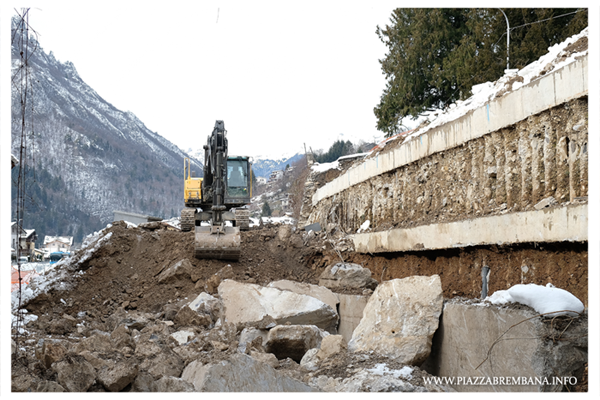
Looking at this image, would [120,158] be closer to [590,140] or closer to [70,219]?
[70,219]

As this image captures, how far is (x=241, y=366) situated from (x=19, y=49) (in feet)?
11.5

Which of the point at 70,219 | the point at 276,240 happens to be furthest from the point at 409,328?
the point at 70,219

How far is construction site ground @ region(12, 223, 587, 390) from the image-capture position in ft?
27.8

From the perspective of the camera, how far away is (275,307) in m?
8.17

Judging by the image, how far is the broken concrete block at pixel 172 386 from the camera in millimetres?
4207

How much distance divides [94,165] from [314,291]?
94.1 meters

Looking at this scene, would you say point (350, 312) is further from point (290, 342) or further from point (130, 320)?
point (130, 320)

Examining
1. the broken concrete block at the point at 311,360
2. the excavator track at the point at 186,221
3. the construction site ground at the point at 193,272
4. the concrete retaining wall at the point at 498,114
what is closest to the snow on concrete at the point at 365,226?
the construction site ground at the point at 193,272

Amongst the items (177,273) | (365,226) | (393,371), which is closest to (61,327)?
(177,273)

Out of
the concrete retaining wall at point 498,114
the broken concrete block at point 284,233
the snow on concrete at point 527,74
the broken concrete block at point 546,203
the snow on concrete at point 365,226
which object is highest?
the snow on concrete at point 527,74

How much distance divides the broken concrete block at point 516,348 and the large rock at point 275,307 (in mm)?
3154

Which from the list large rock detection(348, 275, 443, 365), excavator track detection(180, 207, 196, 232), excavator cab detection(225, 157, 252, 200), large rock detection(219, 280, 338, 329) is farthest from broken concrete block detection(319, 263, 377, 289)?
excavator track detection(180, 207, 196, 232)

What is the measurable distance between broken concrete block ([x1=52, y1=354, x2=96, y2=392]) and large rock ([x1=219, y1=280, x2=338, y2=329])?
3.59 m

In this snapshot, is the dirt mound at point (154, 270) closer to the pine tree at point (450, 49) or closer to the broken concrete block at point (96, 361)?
the broken concrete block at point (96, 361)
